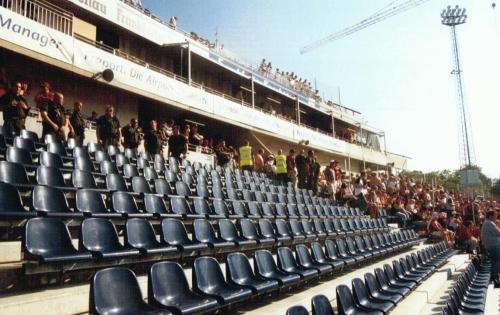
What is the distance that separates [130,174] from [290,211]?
119 inches

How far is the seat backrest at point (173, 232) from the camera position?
409cm

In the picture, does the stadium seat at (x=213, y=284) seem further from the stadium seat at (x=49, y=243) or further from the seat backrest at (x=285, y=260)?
the seat backrest at (x=285, y=260)

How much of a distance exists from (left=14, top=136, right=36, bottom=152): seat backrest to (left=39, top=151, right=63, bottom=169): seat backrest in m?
0.30

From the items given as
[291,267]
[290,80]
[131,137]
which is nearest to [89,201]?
[291,267]

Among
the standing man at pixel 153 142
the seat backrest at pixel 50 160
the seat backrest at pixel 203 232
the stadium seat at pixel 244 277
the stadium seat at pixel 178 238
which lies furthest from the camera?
the standing man at pixel 153 142

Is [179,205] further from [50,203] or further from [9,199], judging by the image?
[9,199]

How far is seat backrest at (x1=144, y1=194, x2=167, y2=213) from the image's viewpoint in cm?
507

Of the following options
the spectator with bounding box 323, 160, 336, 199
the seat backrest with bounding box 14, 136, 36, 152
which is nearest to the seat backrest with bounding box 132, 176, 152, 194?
the seat backrest with bounding box 14, 136, 36, 152

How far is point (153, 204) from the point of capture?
5207mm

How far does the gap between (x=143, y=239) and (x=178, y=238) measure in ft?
1.51

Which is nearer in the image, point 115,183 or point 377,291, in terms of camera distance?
point 377,291

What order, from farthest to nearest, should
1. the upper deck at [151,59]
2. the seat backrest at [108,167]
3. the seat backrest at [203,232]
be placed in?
the upper deck at [151,59] → the seat backrest at [108,167] → the seat backrest at [203,232]

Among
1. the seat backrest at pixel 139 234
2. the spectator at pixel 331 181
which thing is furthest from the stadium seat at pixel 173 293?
the spectator at pixel 331 181

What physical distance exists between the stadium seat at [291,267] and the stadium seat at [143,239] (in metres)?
1.16
